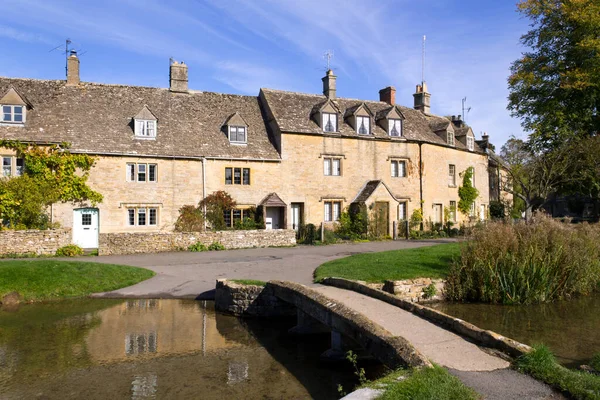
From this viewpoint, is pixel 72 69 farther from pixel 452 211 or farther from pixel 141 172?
pixel 452 211

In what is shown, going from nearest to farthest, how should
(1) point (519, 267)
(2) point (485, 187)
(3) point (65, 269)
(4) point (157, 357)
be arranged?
(4) point (157, 357) < (1) point (519, 267) < (3) point (65, 269) < (2) point (485, 187)

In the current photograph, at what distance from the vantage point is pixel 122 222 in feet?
85.7

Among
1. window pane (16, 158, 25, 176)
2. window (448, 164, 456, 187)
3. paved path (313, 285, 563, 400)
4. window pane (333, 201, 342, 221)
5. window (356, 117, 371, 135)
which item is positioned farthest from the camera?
window (448, 164, 456, 187)

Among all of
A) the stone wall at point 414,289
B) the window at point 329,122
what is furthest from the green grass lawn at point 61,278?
the window at point 329,122

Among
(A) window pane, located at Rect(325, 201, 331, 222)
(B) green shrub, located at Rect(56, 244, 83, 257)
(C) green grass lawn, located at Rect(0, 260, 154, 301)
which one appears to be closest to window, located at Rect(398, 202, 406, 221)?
(A) window pane, located at Rect(325, 201, 331, 222)

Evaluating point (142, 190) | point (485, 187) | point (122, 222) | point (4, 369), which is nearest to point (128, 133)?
point (142, 190)

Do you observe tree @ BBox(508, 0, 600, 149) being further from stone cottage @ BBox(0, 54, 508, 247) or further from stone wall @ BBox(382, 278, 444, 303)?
stone wall @ BBox(382, 278, 444, 303)

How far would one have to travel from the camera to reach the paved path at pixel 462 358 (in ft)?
20.4

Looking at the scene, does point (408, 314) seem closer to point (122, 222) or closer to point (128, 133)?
point (122, 222)

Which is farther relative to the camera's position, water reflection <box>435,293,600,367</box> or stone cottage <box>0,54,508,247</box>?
stone cottage <box>0,54,508,247</box>

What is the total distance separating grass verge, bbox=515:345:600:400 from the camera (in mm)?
6008

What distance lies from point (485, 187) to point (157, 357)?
36319 mm

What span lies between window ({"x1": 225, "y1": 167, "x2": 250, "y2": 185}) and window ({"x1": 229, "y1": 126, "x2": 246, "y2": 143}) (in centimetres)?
198

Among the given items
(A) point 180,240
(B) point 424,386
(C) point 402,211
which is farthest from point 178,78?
(B) point 424,386
